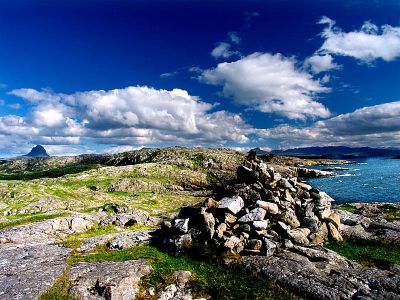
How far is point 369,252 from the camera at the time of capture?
31.0m

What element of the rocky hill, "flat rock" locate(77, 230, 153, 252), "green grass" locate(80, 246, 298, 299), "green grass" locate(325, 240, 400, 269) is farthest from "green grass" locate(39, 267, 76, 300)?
"green grass" locate(325, 240, 400, 269)

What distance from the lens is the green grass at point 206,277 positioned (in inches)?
918

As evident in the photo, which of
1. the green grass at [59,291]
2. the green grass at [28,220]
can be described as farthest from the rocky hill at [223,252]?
the green grass at [28,220]

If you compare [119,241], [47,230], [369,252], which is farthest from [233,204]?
[47,230]

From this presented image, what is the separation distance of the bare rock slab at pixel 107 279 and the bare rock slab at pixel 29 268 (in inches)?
78.8

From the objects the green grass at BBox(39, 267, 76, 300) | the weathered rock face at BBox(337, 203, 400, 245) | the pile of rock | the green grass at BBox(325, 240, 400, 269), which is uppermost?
the pile of rock

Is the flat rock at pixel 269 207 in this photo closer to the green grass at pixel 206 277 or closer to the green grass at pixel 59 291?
the green grass at pixel 206 277

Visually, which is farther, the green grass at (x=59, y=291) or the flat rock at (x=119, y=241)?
the flat rock at (x=119, y=241)

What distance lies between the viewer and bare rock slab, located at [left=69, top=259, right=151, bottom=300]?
23.7 m

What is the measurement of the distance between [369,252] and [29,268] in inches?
1285

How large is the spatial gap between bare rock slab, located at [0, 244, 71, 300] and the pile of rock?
1120 cm

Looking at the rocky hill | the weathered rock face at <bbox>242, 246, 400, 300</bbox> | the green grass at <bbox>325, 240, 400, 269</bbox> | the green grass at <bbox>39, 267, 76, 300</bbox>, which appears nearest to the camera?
the weathered rock face at <bbox>242, 246, 400, 300</bbox>

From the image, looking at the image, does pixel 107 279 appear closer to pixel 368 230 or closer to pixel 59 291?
pixel 59 291

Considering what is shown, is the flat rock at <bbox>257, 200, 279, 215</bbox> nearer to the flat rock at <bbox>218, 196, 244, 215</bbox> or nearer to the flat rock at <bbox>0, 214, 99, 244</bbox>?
the flat rock at <bbox>218, 196, 244, 215</bbox>
